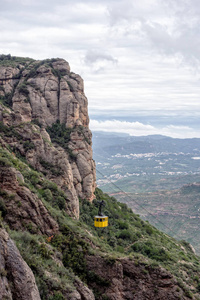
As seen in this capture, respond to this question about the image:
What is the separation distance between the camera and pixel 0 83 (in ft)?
201

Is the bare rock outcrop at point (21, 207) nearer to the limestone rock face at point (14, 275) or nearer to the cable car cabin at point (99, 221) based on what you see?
the limestone rock face at point (14, 275)

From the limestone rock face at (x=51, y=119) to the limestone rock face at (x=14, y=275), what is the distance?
23169mm

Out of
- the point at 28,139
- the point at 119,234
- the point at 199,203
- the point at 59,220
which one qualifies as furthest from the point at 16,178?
the point at 199,203

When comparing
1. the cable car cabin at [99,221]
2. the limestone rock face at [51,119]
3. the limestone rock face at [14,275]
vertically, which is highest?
the limestone rock face at [51,119]

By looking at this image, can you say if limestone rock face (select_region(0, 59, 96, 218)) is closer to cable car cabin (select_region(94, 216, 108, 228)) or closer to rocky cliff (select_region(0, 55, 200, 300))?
rocky cliff (select_region(0, 55, 200, 300))

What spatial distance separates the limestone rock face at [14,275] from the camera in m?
17.0

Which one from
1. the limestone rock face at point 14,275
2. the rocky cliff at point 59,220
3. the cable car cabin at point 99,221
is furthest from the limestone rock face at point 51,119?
the limestone rock face at point 14,275

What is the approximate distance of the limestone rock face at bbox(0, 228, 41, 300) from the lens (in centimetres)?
1700

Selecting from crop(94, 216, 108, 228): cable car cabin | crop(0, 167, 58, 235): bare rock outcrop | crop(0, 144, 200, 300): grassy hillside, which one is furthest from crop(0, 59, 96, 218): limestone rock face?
crop(0, 167, 58, 235): bare rock outcrop

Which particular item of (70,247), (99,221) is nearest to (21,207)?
(70,247)

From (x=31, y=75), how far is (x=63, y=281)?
47484mm

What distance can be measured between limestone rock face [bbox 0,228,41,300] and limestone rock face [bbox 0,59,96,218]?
76.0 ft

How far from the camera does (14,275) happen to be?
17.5 m

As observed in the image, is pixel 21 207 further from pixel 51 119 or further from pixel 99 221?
pixel 51 119
